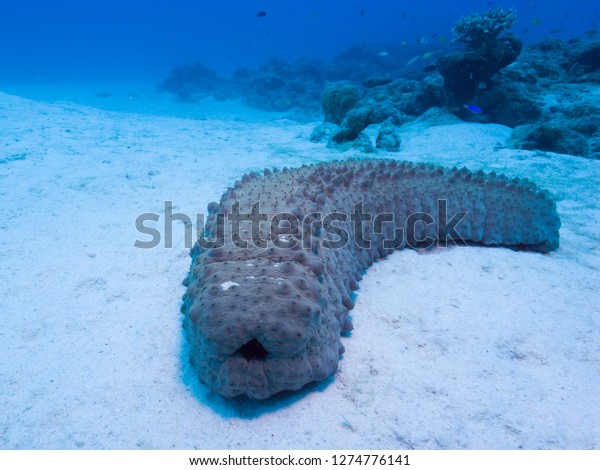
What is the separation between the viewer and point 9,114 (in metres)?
8.06

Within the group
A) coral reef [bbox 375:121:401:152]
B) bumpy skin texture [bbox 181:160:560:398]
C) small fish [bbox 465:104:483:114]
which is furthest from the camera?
small fish [bbox 465:104:483:114]

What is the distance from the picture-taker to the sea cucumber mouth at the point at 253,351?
1698 millimetres

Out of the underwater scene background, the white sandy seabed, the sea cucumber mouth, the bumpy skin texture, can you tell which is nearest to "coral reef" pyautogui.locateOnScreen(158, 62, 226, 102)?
the underwater scene background

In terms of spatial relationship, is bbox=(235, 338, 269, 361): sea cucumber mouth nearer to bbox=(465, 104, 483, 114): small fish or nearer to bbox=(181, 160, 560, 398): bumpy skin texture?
bbox=(181, 160, 560, 398): bumpy skin texture

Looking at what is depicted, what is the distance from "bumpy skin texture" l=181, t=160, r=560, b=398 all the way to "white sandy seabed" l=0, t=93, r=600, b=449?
0.19 meters

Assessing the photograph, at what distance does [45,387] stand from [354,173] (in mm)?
2873

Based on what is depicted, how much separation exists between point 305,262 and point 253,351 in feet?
1.84

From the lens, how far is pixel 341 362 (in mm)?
2035

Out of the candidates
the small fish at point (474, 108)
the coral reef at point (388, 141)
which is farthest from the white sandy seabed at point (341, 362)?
the small fish at point (474, 108)

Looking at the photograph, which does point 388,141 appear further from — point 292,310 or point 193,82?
point 193,82

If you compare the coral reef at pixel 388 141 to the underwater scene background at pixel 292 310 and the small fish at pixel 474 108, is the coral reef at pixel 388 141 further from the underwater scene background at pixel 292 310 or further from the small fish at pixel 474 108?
the small fish at pixel 474 108

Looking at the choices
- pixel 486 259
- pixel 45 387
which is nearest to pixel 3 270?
pixel 45 387

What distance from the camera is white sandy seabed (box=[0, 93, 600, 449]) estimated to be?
1.65 metres

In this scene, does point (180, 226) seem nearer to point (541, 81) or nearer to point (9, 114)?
point (9, 114)
